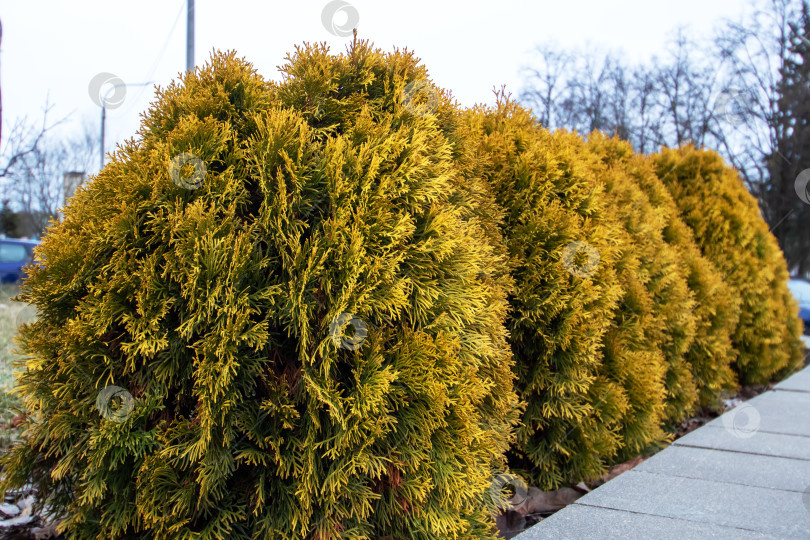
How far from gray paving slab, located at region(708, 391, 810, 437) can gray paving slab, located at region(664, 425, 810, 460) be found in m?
0.16

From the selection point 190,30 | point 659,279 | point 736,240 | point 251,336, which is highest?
point 190,30

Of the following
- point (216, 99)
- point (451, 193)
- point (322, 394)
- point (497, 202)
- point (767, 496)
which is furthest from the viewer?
point (497, 202)

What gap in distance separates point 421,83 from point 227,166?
39.8 inches

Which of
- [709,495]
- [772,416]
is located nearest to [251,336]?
[709,495]

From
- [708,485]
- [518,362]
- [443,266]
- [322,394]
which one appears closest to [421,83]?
[443,266]

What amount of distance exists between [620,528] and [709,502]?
31.4 inches

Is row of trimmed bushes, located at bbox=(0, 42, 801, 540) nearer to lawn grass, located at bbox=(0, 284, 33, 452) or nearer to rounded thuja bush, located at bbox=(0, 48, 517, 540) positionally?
rounded thuja bush, located at bbox=(0, 48, 517, 540)

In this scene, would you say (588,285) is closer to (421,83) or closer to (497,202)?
(497,202)

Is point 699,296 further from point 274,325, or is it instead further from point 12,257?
point 12,257

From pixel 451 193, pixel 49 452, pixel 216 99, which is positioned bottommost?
pixel 49 452

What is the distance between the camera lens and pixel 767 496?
132 inches

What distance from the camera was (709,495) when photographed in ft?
10.9

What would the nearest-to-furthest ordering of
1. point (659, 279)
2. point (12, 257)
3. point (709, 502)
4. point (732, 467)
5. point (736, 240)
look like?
point (709, 502), point (732, 467), point (659, 279), point (736, 240), point (12, 257)

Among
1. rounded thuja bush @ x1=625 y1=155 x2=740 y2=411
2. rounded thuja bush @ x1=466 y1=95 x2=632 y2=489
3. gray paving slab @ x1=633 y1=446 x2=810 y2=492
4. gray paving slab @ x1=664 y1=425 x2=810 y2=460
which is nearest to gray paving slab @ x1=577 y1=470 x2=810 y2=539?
gray paving slab @ x1=633 y1=446 x2=810 y2=492
